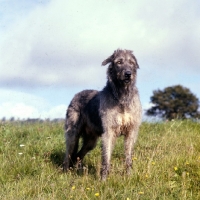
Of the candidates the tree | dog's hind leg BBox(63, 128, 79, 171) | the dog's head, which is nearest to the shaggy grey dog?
the dog's head

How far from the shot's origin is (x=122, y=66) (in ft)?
24.9

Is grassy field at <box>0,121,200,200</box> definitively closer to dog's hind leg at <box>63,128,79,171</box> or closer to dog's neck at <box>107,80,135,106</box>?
dog's hind leg at <box>63,128,79,171</box>

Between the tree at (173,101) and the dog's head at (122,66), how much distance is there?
40.8 meters

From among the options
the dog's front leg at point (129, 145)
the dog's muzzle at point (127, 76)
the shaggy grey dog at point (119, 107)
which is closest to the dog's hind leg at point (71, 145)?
the shaggy grey dog at point (119, 107)

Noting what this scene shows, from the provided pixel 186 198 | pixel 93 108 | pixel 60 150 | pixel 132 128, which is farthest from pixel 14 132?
pixel 186 198

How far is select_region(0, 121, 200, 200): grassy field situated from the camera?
243 inches

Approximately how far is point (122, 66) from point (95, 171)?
220cm

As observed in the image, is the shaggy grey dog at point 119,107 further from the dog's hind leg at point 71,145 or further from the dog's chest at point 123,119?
the dog's hind leg at point 71,145

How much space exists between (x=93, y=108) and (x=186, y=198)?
308cm

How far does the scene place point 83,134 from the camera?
30.3 feet

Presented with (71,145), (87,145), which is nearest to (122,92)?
(87,145)

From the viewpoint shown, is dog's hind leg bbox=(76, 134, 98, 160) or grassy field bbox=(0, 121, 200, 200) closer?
grassy field bbox=(0, 121, 200, 200)

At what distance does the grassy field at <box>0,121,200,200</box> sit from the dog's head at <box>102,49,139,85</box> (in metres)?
1.48

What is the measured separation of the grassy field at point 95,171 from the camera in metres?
6.17
